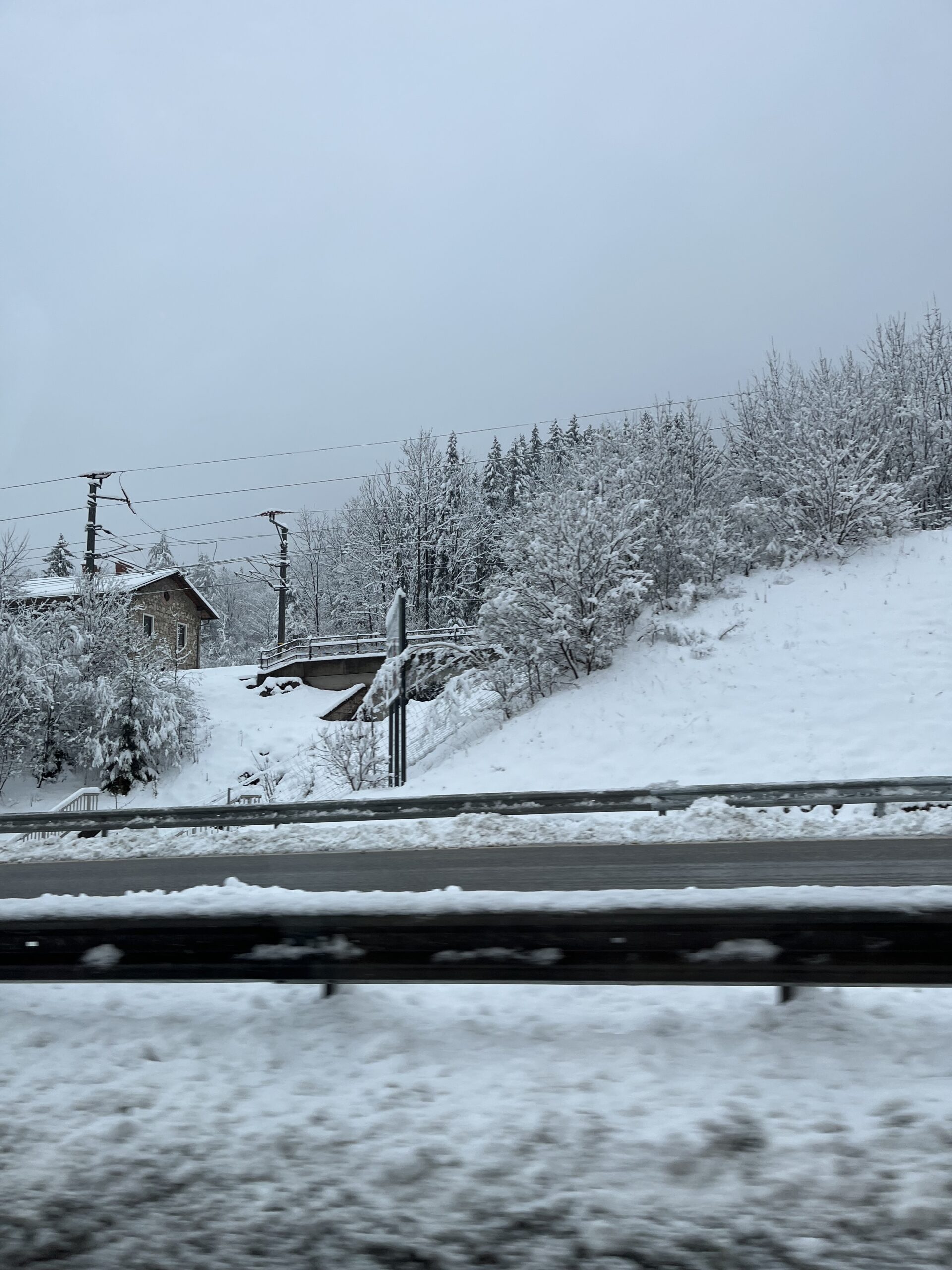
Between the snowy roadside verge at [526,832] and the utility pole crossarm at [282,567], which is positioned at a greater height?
the utility pole crossarm at [282,567]

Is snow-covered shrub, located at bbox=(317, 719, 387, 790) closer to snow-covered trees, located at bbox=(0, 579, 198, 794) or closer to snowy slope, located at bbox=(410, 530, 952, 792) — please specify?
snowy slope, located at bbox=(410, 530, 952, 792)

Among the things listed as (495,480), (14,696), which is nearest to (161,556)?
(495,480)

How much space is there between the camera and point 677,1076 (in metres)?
3.43

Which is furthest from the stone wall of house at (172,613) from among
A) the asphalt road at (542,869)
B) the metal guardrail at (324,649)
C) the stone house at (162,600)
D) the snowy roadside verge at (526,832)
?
the asphalt road at (542,869)

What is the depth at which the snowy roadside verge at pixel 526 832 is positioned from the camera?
40.5 feet

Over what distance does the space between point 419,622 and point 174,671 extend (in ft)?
66.2

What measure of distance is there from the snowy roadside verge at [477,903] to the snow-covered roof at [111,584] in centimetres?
3512

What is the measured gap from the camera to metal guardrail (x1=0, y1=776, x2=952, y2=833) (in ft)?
41.5

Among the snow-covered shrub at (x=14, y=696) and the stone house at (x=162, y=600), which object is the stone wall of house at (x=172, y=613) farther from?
the snow-covered shrub at (x=14, y=696)

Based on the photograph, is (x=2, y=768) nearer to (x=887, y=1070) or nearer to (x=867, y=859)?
(x=867, y=859)

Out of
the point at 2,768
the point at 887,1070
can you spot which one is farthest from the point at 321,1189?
the point at 2,768

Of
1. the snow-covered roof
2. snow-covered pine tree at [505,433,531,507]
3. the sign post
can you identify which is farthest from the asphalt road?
snow-covered pine tree at [505,433,531,507]

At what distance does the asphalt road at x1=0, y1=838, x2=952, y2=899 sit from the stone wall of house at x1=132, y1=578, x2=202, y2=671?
33.7 m

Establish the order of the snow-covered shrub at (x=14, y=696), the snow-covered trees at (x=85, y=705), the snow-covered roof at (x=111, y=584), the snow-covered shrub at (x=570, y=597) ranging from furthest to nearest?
the snow-covered roof at (x=111, y=584), the snow-covered trees at (x=85, y=705), the snow-covered shrub at (x=14, y=696), the snow-covered shrub at (x=570, y=597)
